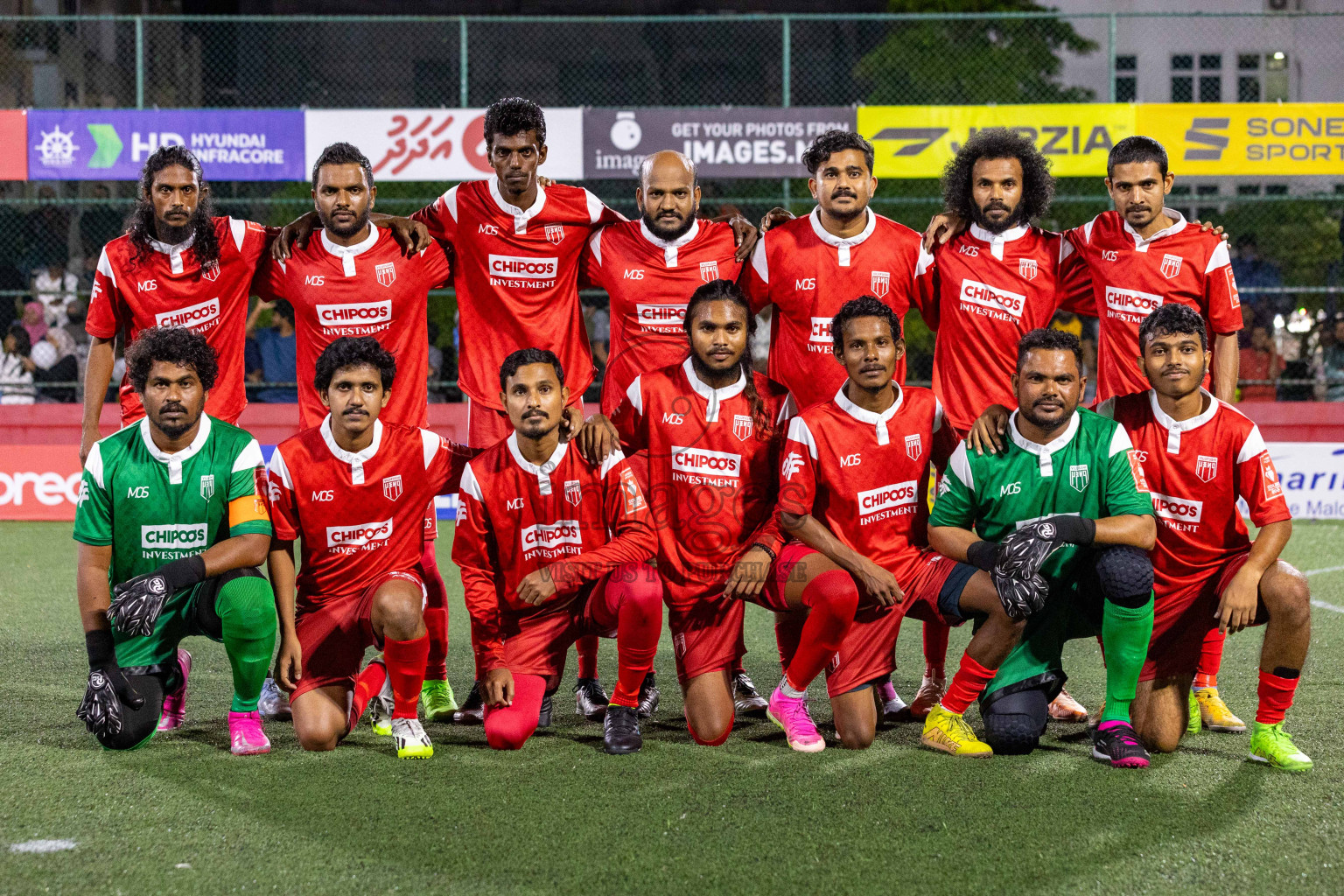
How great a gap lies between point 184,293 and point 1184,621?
12.9 ft

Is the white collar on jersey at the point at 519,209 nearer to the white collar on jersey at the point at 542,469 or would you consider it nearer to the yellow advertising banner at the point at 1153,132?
the white collar on jersey at the point at 542,469

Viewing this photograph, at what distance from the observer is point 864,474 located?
4.26 metres

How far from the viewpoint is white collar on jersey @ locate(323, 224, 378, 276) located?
4.96 meters

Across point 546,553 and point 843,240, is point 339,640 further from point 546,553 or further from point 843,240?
point 843,240

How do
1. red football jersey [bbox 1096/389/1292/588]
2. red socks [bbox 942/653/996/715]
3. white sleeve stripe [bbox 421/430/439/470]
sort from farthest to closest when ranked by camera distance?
1. white sleeve stripe [bbox 421/430/439/470]
2. red football jersey [bbox 1096/389/1292/588]
3. red socks [bbox 942/653/996/715]

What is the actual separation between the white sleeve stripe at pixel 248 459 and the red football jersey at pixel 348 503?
54 millimetres

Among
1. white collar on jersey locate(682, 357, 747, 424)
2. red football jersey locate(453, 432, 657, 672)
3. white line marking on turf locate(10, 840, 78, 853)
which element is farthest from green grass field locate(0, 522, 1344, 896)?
white collar on jersey locate(682, 357, 747, 424)

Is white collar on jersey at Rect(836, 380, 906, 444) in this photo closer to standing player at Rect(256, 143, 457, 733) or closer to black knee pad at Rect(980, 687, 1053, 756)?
black knee pad at Rect(980, 687, 1053, 756)

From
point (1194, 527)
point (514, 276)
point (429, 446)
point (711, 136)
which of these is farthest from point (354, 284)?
point (711, 136)

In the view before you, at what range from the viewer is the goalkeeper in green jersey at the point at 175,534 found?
158 inches

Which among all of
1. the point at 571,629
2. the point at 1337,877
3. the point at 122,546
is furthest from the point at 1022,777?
the point at 122,546

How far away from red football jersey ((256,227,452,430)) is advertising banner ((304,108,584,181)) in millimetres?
5771

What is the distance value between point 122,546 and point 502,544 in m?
1.25

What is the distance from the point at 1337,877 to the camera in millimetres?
2824
